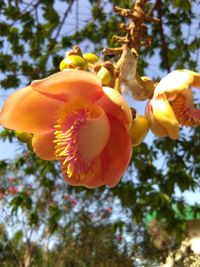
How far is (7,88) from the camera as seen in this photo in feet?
12.8

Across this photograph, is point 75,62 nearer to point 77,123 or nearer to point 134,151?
point 77,123

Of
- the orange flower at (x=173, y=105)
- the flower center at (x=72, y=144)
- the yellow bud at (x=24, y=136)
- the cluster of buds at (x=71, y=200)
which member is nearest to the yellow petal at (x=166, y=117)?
the orange flower at (x=173, y=105)

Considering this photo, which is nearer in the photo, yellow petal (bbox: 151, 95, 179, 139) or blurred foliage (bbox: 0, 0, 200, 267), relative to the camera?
yellow petal (bbox: 151, 95, 179, 139)

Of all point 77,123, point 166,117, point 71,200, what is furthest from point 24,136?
point 71,200

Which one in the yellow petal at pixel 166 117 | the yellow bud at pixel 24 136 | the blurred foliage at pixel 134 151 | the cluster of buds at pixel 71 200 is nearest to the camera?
the yellow petal at pixel 166 117

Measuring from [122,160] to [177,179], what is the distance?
2454 mm

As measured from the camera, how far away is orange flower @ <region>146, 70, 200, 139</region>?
0.67 m

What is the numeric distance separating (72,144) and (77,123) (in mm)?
38

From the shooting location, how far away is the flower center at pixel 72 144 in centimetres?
66

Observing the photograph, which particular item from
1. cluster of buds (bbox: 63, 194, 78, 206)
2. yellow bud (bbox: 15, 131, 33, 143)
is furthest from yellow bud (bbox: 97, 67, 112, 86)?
cluster of buds (bbox: 63, 194, 78, 206)

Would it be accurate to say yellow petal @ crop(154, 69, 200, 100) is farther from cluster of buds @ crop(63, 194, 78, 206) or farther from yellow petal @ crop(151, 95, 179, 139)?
cluster of buds @ crop(63, 194, 78, 206)

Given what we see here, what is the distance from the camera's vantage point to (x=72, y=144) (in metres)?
0.66

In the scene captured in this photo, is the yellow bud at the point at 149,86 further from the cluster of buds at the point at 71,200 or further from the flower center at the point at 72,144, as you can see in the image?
the cluster of buds at the point at 71,200

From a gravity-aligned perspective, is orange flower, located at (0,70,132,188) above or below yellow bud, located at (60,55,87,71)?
below
